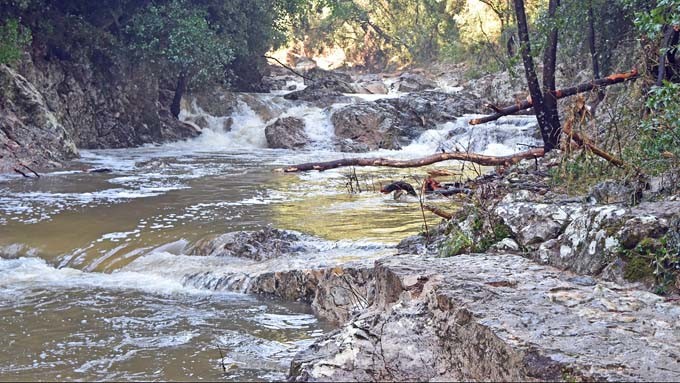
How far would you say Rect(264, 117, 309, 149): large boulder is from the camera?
22.5m

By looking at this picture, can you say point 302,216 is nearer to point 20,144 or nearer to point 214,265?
point 214,265

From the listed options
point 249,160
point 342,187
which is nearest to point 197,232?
point 342,187

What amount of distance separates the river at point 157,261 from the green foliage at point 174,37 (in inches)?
198

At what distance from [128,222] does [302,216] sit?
7.17 ft

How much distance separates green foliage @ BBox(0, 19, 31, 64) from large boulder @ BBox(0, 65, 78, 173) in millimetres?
641

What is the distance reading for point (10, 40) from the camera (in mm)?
15508

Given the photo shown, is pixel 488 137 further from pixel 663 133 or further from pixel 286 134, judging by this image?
pixel 663 133

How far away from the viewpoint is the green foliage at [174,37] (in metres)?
20.4

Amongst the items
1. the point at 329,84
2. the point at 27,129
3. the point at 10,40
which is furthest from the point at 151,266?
the point at 329,84

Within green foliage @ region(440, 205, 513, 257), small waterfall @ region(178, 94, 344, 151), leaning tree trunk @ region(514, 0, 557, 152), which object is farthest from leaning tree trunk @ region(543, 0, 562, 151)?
small waterfall @ region(178, 94, 344, 151)

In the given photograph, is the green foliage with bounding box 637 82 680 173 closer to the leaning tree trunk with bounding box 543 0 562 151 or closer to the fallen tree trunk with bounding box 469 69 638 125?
the fallen tree trunk with bounding box 469 69 638 125

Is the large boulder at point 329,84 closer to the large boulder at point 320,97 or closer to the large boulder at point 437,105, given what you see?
the large boulder at point 320,97

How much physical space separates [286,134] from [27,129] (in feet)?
28.3

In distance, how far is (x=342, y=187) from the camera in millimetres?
12695
